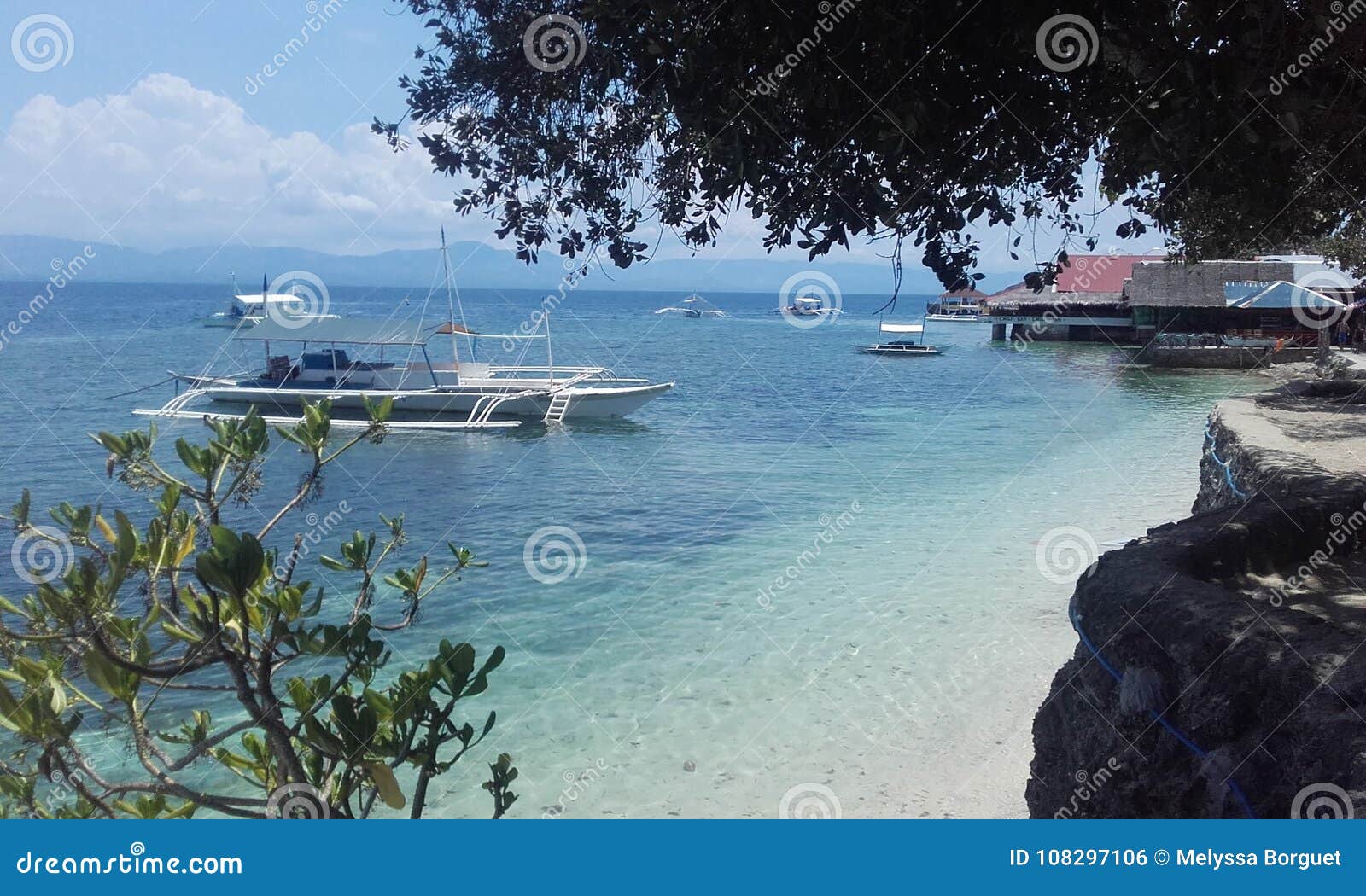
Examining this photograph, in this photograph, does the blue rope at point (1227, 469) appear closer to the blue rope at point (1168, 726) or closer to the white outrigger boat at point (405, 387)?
the blue rope at point (1168, 726)

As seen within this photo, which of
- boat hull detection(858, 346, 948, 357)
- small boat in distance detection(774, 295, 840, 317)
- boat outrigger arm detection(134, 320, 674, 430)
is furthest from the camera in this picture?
boat hull detection(858, 346, 948, 357)

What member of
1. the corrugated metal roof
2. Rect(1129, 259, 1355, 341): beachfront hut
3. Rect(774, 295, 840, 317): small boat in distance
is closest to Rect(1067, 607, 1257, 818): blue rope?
Rect(774, 295, 840, 317): small boat in distance

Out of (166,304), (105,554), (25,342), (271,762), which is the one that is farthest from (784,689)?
(166,304)

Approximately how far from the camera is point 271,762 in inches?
105

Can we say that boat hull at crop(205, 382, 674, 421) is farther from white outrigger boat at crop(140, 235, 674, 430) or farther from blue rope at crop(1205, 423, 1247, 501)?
blue rope at crop(1205, 423, 1247, 501)

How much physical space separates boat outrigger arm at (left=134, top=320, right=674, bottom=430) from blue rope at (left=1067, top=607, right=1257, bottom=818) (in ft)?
73.7

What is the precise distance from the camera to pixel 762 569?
41.3ft

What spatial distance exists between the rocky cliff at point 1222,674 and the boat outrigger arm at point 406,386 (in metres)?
22.1

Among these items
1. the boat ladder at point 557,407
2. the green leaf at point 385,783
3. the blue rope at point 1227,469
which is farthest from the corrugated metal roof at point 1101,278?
the green leaf at point 385,783

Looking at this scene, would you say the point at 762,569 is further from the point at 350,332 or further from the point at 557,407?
the point at 350,332

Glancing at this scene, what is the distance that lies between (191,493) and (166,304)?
12856cm

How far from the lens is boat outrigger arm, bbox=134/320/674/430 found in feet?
88.9

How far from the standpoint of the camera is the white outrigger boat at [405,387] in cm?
2709

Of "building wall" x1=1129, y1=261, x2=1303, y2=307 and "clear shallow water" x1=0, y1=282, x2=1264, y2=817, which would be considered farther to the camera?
"building wall" x1=1129, y1=261, x2=1303, y2=307
